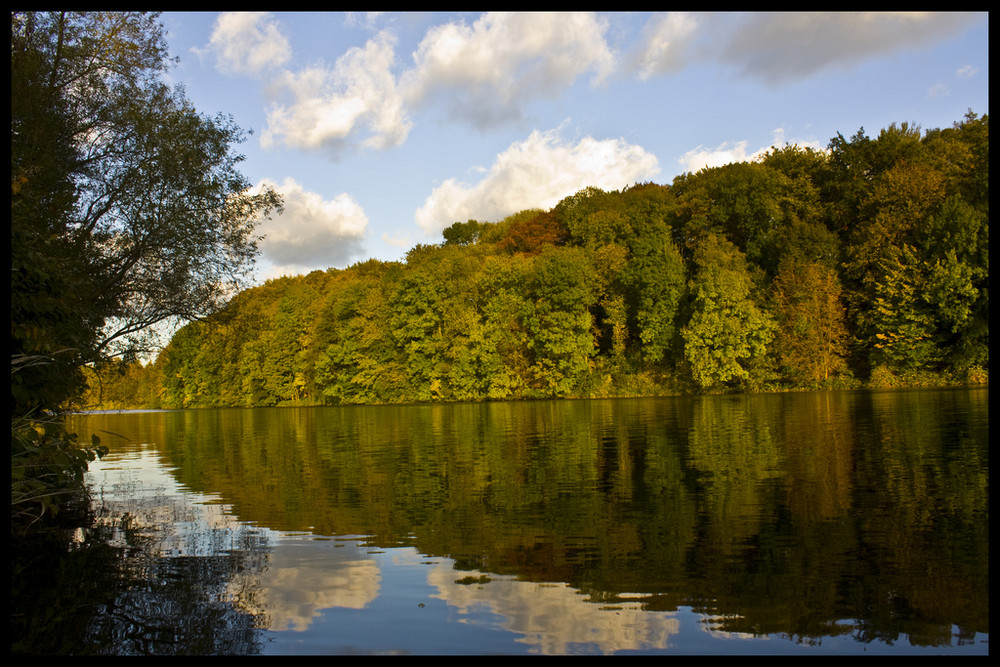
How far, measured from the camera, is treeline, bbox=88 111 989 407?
58.2 m

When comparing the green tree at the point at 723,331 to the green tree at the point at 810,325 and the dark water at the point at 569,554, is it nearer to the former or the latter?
the green tree at the point at 810,325

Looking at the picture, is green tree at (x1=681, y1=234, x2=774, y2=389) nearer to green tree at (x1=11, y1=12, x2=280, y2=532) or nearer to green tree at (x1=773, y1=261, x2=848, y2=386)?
green tree at (x1=773, y1=261, x2=848, y2=386)

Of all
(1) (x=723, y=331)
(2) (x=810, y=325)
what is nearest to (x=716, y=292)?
(1) (x=723, y=331)

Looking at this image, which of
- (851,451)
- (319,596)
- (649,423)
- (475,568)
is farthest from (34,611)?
(649,423)

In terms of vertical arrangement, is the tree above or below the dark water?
above

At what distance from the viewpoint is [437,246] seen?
85938 millimetres

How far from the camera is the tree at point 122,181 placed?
56.3ft

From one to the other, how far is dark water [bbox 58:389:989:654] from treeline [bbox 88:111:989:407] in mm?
43391

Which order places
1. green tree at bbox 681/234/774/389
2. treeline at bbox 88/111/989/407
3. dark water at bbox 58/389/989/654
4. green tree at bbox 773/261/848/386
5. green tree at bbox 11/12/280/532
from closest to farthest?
1. dark water at bbox 58/389/989/654
2. green tree at bbox 11/12/280/532
3. treeline at bbox 88/111/989/407
4. green tree at bbox 773/261/848/386
5. green tree at bbox 681/234/774/389

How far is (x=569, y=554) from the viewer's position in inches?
368

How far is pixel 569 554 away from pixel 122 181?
15.9 metres

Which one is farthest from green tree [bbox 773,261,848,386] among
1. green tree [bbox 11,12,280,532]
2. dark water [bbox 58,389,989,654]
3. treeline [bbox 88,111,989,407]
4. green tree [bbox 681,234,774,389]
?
green tree [bbox 11,12,280,532]

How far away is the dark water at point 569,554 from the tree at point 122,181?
16.2 ft

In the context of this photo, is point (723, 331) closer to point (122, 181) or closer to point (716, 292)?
point (716, 292)
